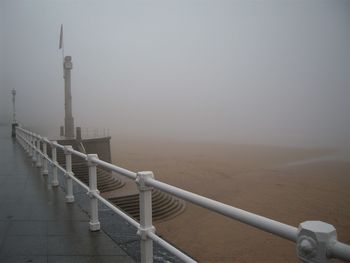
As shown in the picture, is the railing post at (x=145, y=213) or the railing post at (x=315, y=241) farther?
the railing post at (x=145, y=213)

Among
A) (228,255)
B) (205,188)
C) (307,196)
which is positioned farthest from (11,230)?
(307,196)

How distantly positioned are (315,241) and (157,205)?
1897cm

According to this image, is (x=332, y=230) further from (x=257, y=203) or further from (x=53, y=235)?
(x=257, y=203)

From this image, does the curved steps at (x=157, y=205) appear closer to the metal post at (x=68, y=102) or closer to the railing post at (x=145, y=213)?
the railing post at (x=145, y=213)

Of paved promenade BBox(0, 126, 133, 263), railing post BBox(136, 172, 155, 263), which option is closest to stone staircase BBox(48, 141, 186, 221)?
paved promenade BBox(0, 126, 133, 263)

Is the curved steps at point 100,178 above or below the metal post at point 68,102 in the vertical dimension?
below

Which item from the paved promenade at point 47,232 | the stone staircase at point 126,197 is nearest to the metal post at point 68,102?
the stone staircase at point 126,197

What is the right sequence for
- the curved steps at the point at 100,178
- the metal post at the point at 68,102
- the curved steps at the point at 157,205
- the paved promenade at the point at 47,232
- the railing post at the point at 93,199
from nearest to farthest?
the paved promenade at the point at 47,232, the railing post at the point at 93,199, the curved steps at the point at 157,205, the curved steps at the point at 100,178, the metal post at the point at 68,102

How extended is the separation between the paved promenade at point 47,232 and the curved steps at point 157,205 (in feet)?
34.7

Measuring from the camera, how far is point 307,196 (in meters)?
40.5

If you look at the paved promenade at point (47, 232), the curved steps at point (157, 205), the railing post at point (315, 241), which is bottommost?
the curved steps at point (157, 205)

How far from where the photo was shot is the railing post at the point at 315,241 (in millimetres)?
1411

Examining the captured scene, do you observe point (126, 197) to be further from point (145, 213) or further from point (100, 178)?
point (145, 213)

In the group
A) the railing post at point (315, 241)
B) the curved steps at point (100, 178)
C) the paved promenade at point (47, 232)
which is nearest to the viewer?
the railing post at point (315, 241)
